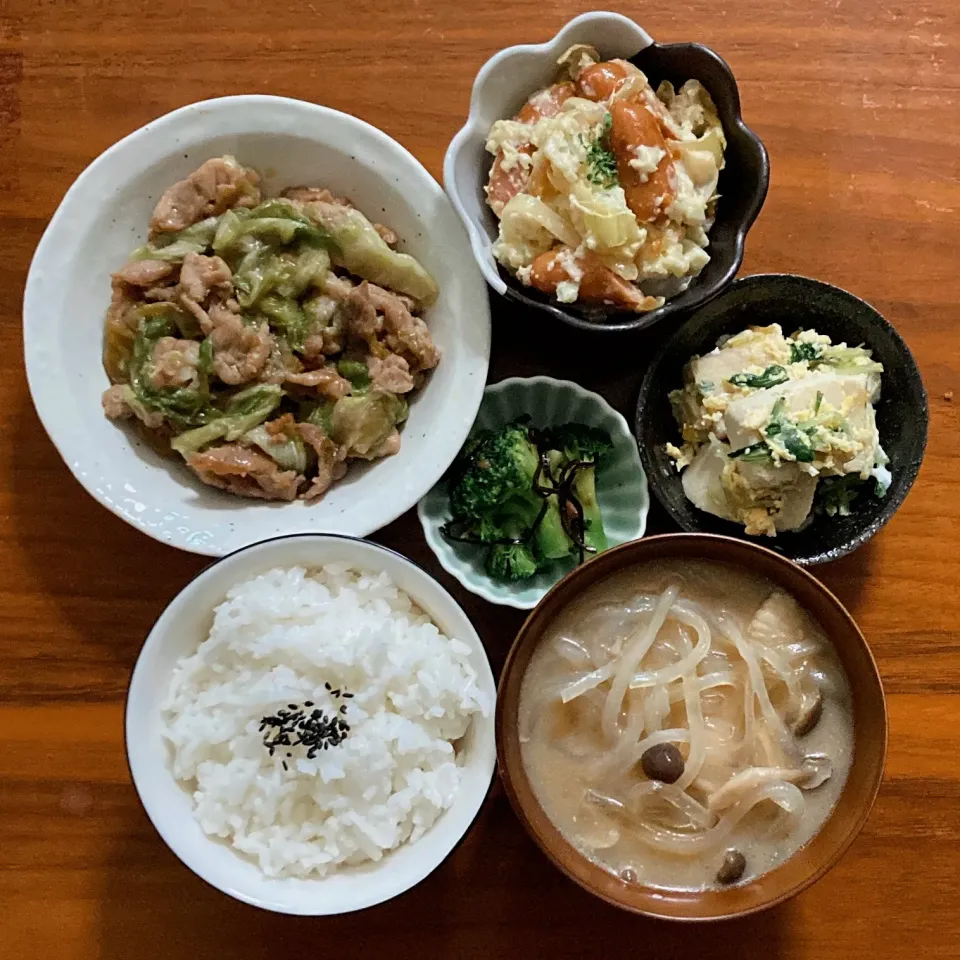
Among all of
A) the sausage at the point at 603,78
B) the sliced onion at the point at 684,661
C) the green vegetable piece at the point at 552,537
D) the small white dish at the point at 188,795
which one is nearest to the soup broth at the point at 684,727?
the sliced onion at the point at 684,661

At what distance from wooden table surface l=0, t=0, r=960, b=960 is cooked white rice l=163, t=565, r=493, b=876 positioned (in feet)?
1.03

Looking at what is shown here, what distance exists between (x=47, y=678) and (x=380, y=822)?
2.92ft

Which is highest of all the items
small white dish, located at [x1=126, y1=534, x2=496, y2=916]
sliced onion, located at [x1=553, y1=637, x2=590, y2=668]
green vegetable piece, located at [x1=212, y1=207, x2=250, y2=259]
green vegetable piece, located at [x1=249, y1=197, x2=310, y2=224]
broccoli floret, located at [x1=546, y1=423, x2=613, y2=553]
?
green vegetable piece, located at [x1=249, y1=197, x2=310, y2=224]

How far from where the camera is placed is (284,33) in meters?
2.20

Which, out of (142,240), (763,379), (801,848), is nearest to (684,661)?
(801,848)

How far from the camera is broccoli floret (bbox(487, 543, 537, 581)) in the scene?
2.08 m

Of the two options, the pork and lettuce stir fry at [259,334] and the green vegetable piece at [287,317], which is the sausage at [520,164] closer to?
the pork and lettuce stir fry at [259,334]

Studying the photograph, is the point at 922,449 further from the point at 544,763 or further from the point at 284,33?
the point at 284,33

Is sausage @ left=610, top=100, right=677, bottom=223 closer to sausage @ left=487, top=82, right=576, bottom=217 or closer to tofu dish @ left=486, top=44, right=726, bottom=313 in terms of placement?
tofu dish @ left=486, top=44, right=726, bottom=313

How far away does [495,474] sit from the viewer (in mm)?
2070

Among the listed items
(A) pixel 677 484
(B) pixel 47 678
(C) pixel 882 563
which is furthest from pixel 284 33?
(C) pixel 882 563

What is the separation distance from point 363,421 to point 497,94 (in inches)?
29.8

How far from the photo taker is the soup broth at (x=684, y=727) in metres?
1.82

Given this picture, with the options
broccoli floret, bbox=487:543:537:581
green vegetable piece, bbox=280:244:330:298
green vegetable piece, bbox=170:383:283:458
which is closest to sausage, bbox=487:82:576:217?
green vegetable piece, bbox=280:244:330:298
